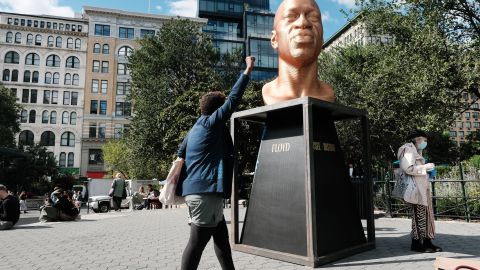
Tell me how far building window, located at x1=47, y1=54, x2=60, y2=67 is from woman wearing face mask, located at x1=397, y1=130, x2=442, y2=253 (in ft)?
194

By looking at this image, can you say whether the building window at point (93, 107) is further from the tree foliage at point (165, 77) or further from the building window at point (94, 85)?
the tree foliage at point (165, 77)

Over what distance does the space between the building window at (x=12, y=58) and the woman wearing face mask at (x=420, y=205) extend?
61.2 m

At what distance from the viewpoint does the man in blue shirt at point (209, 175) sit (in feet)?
11.2

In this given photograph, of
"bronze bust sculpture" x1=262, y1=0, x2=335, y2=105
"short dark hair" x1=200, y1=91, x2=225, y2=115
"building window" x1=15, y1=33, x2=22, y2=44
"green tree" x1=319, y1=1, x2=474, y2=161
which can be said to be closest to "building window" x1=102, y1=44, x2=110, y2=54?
"building window" x1=15, y1=33, x2=22, y2=44

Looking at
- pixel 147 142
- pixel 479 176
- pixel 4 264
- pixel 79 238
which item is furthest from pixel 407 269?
pixel 147 142

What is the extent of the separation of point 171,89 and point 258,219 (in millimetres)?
23725

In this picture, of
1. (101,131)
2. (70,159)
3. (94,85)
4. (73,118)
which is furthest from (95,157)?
(94,85)

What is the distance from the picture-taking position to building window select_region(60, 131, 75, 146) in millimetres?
54031

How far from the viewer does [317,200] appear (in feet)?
16.6

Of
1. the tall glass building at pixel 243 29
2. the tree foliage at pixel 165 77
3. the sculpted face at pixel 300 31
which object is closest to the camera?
the sculpted face at pixel 300 31

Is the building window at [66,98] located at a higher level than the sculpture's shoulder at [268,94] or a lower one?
higher

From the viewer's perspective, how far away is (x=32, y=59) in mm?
54875

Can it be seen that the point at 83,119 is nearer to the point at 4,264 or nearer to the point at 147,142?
the point at 147,142

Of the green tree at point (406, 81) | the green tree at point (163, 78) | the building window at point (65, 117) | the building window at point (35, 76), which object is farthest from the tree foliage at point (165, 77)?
the building window at point (35, 76)
